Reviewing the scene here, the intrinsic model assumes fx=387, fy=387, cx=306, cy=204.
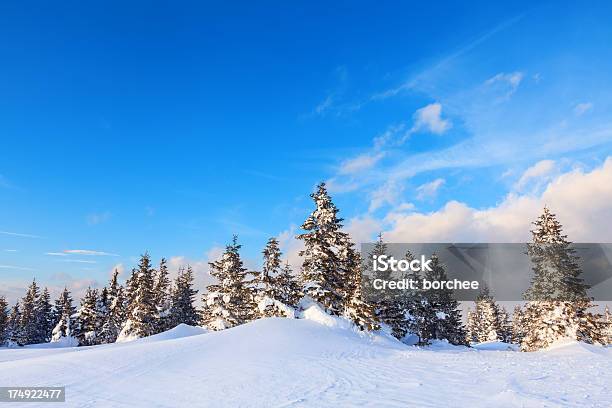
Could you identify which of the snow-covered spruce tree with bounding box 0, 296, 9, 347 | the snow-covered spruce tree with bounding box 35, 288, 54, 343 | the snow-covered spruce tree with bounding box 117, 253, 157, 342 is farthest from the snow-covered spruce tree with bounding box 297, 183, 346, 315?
the snow-covered spruce tree with bounding box 35, 288, 54, 343

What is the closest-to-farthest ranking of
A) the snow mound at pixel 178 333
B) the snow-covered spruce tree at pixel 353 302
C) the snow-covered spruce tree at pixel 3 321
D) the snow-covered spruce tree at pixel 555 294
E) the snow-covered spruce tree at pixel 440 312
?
the snow-covered spruce tree at pixel 353 302, the snow mound at pixel 178 333, the snow-covered spruce tree at pixel 555 294, the snow-covered spruce tree at pixel 440 312, the snow-covered spruce tree at pixel 3 321

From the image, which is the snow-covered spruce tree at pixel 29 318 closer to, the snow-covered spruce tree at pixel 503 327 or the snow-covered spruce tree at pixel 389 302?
the snow-covered spruce tree at pixel 389 302

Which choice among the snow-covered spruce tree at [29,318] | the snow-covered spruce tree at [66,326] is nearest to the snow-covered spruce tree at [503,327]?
the snow-covered spruce tree at [66,326]

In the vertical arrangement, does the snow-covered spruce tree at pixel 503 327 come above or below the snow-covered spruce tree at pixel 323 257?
below

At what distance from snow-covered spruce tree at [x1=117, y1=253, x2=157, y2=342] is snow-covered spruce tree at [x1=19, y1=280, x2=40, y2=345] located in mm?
38607

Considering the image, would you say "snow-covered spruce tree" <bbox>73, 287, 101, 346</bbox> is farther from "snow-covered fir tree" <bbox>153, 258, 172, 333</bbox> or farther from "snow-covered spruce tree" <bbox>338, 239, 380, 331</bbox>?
"snow-covered spruce tree" <bbox>338, 239, 380, 331</bbox>

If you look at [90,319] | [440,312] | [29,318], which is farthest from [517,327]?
[29,318]

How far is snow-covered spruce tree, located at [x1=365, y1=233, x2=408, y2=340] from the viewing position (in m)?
37.6

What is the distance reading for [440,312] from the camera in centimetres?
4462

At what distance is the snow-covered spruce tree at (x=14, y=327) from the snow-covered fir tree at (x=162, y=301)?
1300 inches

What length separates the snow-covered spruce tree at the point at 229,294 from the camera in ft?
129

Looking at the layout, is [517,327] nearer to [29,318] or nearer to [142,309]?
[142,309]

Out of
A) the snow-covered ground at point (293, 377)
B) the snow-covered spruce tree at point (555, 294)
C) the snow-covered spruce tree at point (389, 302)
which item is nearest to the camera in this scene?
the snow-covered ground at point (293, 377)

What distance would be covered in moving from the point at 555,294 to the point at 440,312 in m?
13.5
